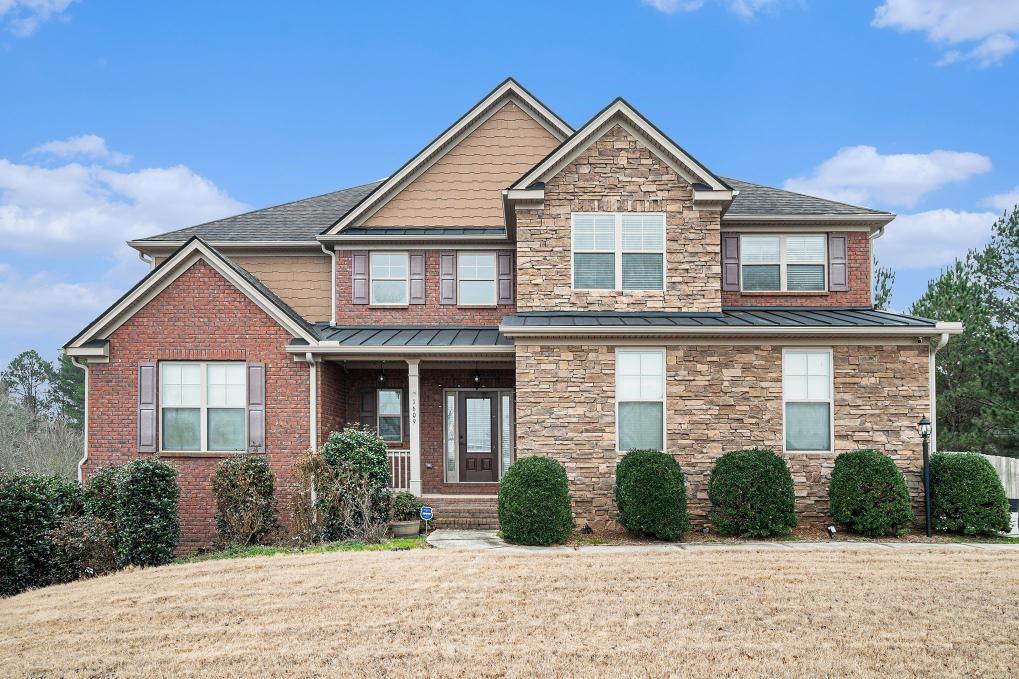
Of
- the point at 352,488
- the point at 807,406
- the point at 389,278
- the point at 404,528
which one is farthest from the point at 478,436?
the point at 807,406

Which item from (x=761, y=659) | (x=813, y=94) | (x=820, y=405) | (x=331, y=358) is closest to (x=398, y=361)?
(x=331, y=358)

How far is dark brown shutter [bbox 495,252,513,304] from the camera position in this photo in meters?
17.1

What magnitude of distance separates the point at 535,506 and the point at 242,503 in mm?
5120

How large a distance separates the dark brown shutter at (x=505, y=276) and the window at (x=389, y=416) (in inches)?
119

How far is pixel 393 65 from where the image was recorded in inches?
860

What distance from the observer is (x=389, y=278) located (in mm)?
17250

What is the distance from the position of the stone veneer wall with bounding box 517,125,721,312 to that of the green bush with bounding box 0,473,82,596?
816 centimetres

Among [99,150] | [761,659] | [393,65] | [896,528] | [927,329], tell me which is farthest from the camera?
[99,150]

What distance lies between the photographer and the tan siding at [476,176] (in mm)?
17500

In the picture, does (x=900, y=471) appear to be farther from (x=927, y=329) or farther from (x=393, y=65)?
(x=393, y=65)

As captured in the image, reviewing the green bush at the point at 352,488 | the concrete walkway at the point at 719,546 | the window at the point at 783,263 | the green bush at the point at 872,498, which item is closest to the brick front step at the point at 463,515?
the green bush at the point at 352,488

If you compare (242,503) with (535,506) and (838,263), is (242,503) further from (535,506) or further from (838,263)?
(838,263)

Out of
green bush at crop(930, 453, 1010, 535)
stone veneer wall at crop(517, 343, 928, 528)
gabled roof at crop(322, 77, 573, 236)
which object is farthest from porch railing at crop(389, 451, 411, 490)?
green bush at crop(930, 453, 1010, 535)

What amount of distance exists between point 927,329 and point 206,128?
17.4 m
